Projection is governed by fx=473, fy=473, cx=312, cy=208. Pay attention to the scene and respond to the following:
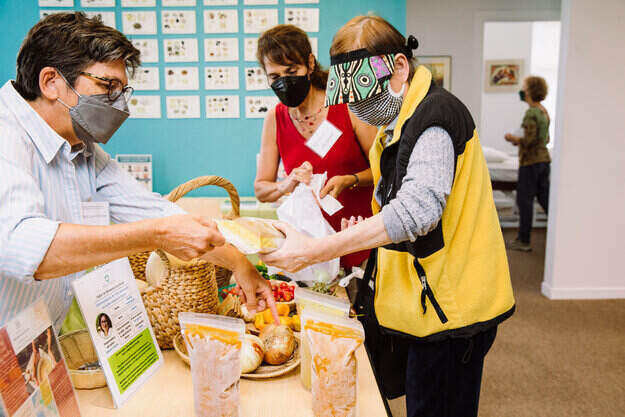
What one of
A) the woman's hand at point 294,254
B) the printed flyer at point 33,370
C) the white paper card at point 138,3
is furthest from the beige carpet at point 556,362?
the white paper card at point 138,3

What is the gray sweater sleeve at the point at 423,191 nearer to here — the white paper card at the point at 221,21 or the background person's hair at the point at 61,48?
the background person's hair at the point at 61,48

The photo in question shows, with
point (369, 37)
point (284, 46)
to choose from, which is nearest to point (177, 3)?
point (284, 46)

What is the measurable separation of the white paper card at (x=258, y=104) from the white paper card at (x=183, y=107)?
0.40 metres

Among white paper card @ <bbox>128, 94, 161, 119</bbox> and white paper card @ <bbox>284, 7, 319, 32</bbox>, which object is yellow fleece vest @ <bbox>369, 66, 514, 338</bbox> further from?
white paper card @ <bbox>128, 94, 161, 119</bbox>

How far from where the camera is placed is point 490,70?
310 inches

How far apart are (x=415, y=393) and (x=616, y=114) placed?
318cm

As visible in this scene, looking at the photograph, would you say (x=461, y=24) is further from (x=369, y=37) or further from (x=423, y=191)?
(x=423, y=191)

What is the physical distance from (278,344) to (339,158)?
3.47ft

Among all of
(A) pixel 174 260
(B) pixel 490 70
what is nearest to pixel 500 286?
(A) pixel 174 260

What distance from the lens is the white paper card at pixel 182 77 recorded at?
3746mm

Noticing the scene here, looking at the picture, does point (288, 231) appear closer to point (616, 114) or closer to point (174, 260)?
point (174, 260)

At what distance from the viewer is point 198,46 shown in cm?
370

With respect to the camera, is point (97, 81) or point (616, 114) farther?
point (616, 114)

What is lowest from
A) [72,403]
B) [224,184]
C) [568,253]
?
[568,253]
